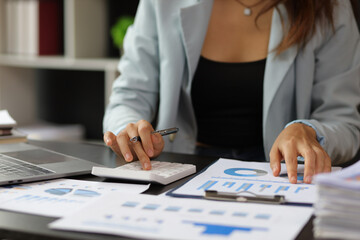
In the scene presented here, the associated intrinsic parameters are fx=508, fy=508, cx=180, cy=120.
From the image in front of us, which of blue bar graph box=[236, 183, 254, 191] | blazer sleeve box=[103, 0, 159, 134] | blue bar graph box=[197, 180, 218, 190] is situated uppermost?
blazer sleeve box=[103, 0, 159, 134]

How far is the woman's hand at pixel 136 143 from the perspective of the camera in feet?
3.27

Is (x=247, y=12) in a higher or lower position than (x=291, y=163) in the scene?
higher

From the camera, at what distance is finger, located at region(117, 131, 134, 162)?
99 centimetres

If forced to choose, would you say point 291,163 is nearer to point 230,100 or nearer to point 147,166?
point 147,166

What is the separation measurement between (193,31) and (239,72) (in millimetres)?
174

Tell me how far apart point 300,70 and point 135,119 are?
18.3 inches

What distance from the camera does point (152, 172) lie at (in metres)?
0.86

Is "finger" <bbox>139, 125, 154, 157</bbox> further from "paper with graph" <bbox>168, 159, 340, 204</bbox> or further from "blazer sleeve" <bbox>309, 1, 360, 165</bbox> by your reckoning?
"blazer sleeve" <bbox>309, 1, 360, 165</bbox>

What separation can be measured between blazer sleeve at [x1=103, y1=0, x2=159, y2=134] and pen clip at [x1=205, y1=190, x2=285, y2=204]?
666 millimetres

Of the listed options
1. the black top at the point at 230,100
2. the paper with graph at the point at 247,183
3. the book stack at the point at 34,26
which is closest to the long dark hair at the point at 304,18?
the black top at the point at 230,100

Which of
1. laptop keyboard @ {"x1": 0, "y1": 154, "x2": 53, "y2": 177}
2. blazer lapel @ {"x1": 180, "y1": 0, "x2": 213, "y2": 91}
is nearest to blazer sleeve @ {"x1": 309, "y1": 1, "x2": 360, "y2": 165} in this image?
blazer lapel @ {"x1": 180, "y1": 0, "x2": 213, "y2": 91}

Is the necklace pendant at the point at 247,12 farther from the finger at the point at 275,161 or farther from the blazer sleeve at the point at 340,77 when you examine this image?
the finger at the point at 275,161

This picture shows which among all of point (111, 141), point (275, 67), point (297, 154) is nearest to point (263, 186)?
point (297, 154)

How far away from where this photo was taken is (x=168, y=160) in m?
1.06
